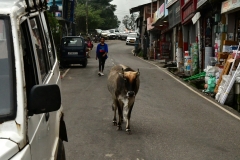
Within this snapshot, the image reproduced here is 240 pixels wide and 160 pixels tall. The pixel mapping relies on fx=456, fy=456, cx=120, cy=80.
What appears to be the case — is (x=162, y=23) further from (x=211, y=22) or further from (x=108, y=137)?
(x=108, y=137)

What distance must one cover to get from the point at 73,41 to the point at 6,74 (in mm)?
24774

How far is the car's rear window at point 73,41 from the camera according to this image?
1088 inches

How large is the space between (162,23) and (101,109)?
99.1 ft

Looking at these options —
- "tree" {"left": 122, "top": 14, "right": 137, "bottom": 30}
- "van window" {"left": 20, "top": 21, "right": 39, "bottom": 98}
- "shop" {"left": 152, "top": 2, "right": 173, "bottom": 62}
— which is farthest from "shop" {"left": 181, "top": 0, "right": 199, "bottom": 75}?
"tree" {"left": 122, "top": 14, "right": 137, "bottom": 30}

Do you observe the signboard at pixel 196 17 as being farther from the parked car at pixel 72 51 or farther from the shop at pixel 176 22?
the parked car at pixel 72 51

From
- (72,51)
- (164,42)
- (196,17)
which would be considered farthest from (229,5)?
(164,42)

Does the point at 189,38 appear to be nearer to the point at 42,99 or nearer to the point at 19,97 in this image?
the point at 42,99

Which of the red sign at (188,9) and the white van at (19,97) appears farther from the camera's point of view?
the red sign at (188,9)

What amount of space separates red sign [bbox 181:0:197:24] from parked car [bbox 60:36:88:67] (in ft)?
21.4

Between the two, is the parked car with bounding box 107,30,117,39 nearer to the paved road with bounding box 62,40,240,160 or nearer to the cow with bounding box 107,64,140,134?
the paved road with bounding box 62,40,240,160

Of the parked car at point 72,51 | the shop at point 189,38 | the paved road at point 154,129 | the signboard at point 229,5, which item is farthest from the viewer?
the parked car at point 72,51

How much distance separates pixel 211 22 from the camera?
73.0 ft

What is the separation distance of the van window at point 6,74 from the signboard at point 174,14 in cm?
2859

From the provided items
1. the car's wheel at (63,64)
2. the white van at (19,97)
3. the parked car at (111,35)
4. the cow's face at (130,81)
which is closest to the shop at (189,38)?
the car's wheel at (63,64)
